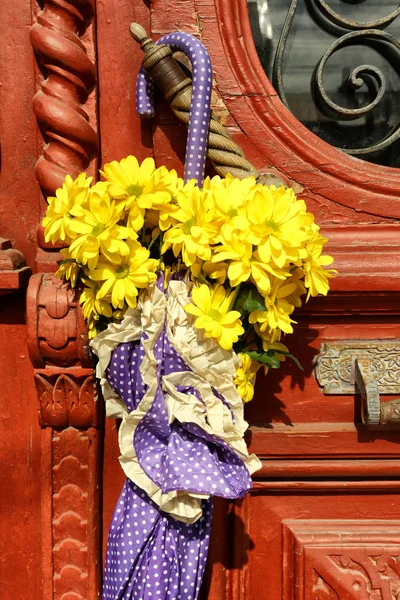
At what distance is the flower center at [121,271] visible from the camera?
2.73 ft

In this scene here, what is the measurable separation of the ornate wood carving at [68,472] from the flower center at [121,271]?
0.19m

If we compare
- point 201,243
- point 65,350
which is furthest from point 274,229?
point 65,350

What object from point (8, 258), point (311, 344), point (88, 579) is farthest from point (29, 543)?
point (311, 344)

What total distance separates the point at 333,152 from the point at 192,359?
0.51m

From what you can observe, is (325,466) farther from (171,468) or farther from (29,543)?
(29,543)

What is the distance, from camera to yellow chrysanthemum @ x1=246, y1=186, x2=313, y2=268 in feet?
2.58

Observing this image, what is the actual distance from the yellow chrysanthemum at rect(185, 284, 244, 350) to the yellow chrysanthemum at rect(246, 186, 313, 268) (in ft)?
0.30

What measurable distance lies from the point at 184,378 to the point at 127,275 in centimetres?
18

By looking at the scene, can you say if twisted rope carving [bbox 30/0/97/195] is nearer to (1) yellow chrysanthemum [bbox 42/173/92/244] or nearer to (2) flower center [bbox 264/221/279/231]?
(1) yellow chrysanthemum [bbox 42/173/92/244]

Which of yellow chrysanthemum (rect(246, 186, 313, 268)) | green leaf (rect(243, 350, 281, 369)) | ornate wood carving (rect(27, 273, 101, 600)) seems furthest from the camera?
ornate wood carving (rect(27, 273, 101, 600))

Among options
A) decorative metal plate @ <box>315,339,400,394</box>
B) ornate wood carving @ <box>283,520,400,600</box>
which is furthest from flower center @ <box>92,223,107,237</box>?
ornate wood carving @ <box>283,520,400,600</box>

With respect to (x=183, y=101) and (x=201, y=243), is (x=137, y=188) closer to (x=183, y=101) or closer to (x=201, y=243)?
(x=201, y=243)

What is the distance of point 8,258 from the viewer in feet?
3.24

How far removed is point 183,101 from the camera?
0.96 meters
